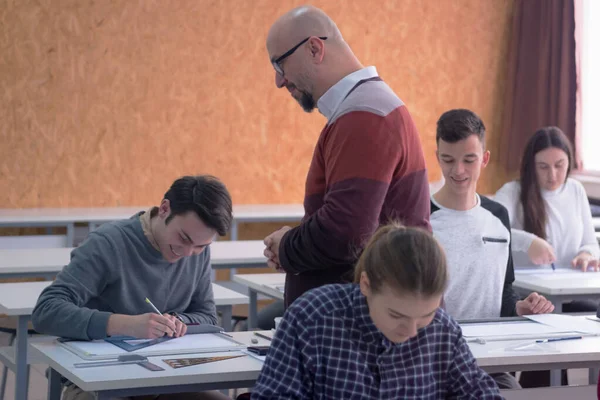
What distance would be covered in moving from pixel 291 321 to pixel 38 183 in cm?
451

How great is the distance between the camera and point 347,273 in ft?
7.28

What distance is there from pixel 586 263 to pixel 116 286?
2467 mm

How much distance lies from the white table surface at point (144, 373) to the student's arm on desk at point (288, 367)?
0.26 meters

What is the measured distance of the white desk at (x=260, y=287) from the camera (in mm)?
3646

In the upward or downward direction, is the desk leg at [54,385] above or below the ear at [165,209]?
below

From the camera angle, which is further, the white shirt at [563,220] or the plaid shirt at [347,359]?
the white shirt at [563,220]

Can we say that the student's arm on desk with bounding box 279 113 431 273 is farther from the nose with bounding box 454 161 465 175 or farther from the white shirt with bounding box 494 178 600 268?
the white shirt with bounding box 494 178 600 268

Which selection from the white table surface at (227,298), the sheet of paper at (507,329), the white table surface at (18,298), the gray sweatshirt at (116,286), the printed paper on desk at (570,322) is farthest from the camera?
the white table surface at (227,298)

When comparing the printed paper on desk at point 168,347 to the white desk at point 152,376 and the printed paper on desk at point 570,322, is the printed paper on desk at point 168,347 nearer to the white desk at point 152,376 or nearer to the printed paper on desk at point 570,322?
the white desk at point 152,376

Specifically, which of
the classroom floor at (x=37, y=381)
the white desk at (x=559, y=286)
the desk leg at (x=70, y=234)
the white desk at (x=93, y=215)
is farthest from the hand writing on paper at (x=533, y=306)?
the desk leg at (x=70, y=234)

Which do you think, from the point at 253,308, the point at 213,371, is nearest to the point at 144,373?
the point at 213,371

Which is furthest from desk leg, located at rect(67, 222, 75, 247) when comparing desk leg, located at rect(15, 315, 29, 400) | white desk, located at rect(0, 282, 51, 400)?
desk leg, located at rect(15, 315, 29, 400)

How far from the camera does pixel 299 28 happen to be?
226cm

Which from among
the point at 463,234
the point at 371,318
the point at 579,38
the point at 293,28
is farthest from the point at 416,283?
the point at 579,38
